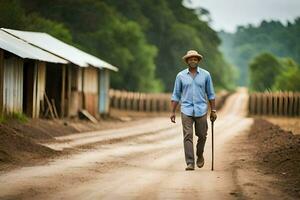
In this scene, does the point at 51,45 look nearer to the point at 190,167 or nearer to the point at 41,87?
the point at 41,87

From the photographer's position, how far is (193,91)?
13109 millimetres

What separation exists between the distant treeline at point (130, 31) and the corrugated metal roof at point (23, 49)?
7.41 metres

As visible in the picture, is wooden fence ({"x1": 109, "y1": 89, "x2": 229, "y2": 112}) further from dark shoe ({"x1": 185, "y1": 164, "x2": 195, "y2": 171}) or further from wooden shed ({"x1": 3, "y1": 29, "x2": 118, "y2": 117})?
dark shoe ({"x1": 185, "y1": 164, "x2": 195, "y2": 171})

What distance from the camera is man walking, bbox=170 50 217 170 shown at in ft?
42.8

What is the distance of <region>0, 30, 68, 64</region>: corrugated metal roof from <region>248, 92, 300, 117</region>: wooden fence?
75.3 feet

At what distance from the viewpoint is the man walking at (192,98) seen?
13.0 meters

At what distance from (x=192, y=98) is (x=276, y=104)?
34.7m

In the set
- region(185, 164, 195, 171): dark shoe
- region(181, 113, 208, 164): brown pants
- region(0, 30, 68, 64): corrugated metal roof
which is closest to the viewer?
region(185, 164, 195, 171): dark shoe

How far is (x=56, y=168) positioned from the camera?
41.2 feet

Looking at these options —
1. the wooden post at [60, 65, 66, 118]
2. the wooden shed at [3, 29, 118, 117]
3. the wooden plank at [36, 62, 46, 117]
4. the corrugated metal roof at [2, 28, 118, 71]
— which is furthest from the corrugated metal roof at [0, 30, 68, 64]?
the wooden post at [60, 65, 66, 118]

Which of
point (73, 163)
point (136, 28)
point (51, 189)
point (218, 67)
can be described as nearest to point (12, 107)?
point (73, 163)

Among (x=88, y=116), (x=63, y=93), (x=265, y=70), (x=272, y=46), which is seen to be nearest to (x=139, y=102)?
(x=88, y=116)

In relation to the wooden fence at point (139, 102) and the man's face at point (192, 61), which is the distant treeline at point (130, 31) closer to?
the wooden fence at point (139, 102)

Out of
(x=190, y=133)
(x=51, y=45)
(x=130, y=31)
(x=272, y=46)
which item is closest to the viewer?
(x=190, y=133)
